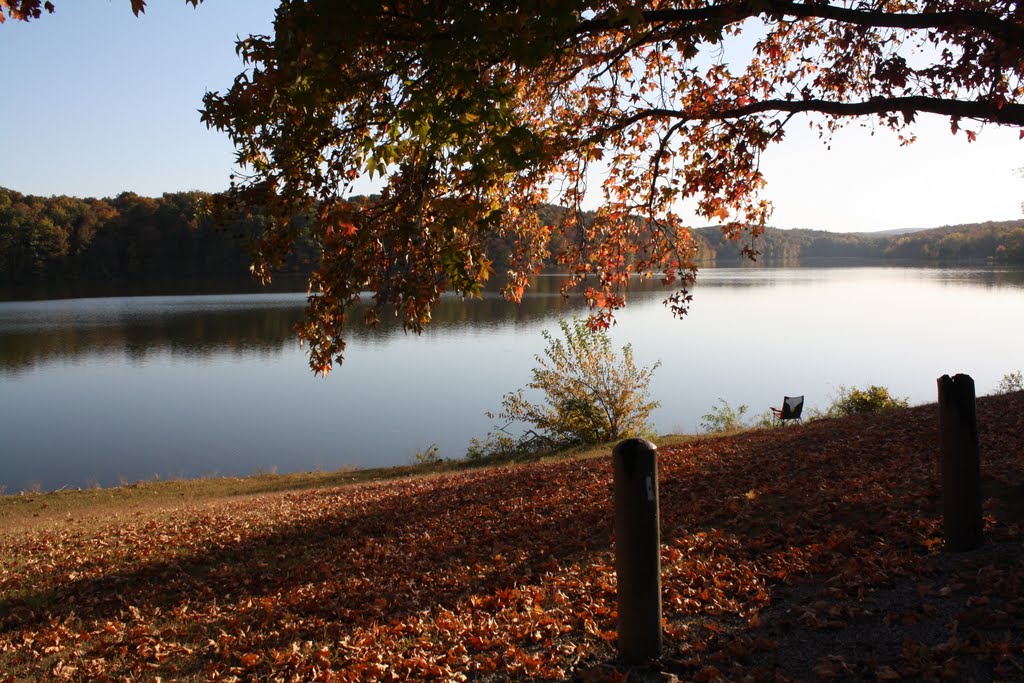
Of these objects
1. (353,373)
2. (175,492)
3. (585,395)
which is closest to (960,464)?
(585,395)

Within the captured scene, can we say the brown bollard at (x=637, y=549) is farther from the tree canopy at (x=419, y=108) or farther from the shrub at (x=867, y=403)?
the shrub at (x=867, y=403)

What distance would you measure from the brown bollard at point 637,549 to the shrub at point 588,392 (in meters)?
13.4

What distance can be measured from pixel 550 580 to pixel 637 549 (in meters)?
2.44

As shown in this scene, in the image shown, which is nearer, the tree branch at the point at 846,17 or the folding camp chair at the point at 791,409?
the tree branch at the point at 846,17

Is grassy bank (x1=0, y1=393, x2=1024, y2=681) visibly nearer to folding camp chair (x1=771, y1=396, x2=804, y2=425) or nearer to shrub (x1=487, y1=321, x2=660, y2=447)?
shrub (x1=487, y1=321, x2=660, y2=447)

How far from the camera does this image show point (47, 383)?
28.5 m

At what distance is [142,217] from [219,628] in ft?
328

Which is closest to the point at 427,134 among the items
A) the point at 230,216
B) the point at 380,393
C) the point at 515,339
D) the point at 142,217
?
the point at 230,216

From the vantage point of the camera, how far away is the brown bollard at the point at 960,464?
4828 millimetres

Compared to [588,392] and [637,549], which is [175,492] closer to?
[588,392]

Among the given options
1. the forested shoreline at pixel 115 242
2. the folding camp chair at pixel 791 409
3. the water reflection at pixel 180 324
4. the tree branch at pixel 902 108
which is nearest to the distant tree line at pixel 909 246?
the forested shoreline at pixel 115 242

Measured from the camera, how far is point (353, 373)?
1220 inches

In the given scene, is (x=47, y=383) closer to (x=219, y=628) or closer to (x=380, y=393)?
(x=380, y=393)

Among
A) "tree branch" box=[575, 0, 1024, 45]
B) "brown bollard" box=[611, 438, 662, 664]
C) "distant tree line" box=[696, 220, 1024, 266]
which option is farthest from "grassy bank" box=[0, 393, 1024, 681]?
"distant tree line" box=[696, 220, 1024, 266]
